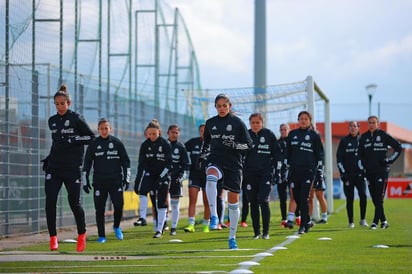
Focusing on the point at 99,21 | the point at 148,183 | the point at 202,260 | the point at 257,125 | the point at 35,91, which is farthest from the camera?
the point at 99,21

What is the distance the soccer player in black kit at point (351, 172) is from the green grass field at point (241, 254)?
215 centimetres

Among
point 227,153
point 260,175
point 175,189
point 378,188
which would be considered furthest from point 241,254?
point 378,188

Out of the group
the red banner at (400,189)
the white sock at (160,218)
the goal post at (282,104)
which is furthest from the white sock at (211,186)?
the red banner at (400,189)

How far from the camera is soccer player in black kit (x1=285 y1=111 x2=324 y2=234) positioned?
15523 mm

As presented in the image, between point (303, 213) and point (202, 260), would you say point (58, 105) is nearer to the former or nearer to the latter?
point (202, 260)

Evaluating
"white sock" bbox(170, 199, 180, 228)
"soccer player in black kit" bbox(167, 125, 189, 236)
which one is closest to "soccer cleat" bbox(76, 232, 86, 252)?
"white sock" bbox(170, 199, 180, 228)

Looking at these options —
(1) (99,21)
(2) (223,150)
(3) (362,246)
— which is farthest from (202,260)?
(1) (99,21)

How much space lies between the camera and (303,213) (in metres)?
15.5

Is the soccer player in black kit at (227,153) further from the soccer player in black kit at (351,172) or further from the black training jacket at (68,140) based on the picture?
the soccer player in black kit at (351,172)

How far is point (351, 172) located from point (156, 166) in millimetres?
4560

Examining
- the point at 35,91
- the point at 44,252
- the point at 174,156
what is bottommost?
the point at 44,252

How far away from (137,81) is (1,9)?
9457 millimetres

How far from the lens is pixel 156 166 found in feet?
52.9

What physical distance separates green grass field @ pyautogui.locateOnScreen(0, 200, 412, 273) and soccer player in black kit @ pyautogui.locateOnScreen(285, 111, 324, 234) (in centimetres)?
57
